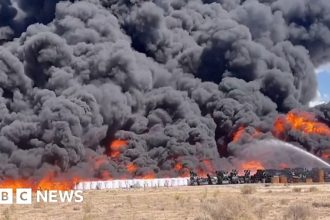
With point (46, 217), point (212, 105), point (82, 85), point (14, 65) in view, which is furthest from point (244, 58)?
point (46, 217)

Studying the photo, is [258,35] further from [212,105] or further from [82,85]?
[82,85]

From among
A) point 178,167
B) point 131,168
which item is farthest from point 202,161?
point 131,168

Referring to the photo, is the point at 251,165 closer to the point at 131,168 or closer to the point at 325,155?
the point at 325,155

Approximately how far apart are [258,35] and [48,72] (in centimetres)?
3739

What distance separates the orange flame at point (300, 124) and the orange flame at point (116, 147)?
22947 mm

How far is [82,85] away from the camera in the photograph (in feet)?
266

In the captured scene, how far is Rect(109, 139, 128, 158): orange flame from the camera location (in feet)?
257

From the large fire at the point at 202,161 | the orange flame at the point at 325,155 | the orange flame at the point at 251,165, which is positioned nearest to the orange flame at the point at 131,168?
the large fire at the point at 202,161

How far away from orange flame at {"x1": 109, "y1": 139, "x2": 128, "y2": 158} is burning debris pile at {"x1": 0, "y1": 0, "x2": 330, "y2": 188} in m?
0.19

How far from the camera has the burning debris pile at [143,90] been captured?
72.2m

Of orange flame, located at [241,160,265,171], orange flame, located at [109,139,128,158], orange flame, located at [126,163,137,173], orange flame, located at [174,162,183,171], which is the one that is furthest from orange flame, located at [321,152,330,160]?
orange flame, located at [109,139,128,158]

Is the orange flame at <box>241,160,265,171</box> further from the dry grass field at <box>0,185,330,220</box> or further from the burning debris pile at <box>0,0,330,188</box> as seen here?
the dry grass field at <box>0,185,330,220</box>

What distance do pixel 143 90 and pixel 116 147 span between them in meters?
10.5

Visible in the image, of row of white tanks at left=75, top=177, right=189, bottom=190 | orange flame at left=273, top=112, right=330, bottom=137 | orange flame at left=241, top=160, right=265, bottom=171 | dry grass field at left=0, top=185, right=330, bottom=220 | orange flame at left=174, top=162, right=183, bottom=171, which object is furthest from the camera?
orange flame at left=273, top=112, right=330, bottom=137
